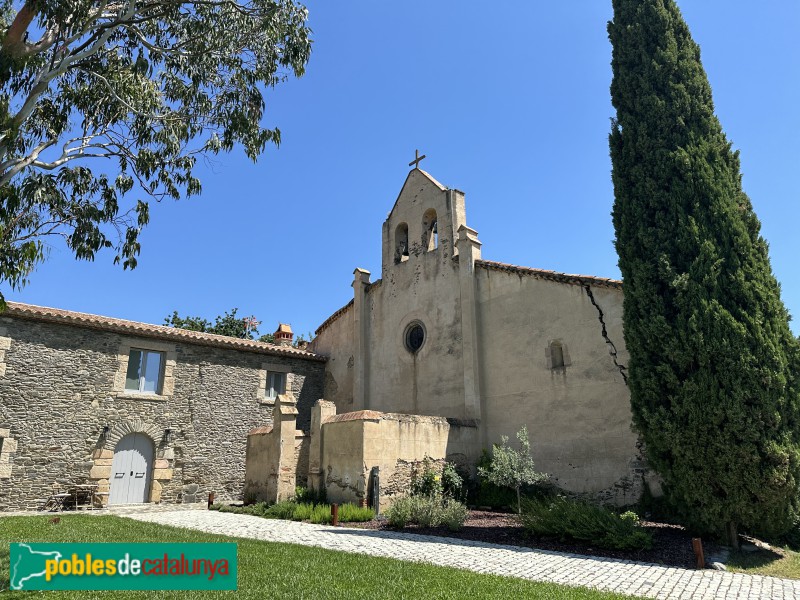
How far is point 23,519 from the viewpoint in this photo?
1205 centimetres

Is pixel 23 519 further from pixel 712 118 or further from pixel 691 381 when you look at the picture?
pixel 712 118

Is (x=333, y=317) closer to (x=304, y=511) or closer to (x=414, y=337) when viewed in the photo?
(x=414, y=337)

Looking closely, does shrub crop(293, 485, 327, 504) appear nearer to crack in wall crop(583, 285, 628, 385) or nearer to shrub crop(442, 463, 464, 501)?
shrub crop(442, 463, 464, 501)

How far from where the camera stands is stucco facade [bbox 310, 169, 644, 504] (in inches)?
537

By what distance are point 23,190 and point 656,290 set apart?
11505mm

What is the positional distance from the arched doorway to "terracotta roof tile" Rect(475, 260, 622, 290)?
40.3 feet

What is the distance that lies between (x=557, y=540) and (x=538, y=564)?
79.7 inches

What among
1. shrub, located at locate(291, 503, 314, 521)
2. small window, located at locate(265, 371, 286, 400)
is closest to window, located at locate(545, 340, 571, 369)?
shrub, located at locate(291, 503, 314, 521)

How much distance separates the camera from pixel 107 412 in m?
16.5

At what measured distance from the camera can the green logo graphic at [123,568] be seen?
562cm

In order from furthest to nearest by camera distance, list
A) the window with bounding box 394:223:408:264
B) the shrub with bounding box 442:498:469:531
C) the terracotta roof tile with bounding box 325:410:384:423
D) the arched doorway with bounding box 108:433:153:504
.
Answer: the window with bounding box 394:223:408:264, the arched doorway with bounding box 108:433:153:504, the terracotta roof tile with bounding box 325:410:384:423, the shrub with bounding box 442:498:469:531

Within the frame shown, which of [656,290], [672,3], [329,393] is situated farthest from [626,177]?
[329,393]

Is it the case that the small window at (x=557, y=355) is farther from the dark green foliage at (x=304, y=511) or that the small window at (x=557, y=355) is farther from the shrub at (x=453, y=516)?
the dark green foliage at (x=304, y=511)

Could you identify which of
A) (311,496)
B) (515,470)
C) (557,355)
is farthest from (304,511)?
(557,355)
